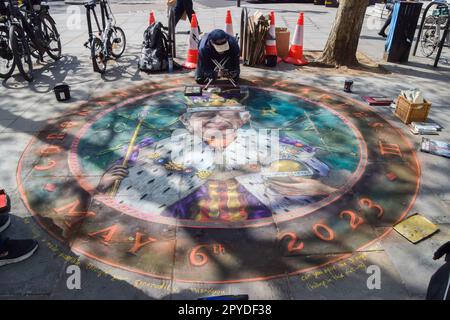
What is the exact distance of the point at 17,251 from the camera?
10.8ft

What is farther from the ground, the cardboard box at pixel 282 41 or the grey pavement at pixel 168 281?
the cardboard box at pixel 282 41

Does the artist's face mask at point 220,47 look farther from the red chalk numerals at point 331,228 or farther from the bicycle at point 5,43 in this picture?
the bicycle at point 5,43

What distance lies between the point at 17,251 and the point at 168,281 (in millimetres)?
1541

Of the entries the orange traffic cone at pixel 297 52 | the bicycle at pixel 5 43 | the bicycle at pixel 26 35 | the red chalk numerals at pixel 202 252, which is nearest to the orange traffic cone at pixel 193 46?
the orange traffic cone at pixel 297 52

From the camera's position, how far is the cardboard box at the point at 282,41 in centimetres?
894

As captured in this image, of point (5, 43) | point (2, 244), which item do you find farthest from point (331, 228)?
point (5, 43)

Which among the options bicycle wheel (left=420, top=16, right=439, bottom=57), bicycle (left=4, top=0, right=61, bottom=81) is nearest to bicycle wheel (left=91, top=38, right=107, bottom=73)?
bicycle (left=4, top=0, right=61, bottom=81)

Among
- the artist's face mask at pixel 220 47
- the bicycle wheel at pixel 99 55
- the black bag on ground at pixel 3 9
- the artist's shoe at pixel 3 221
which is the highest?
the black bag on ground at pixel 3 9

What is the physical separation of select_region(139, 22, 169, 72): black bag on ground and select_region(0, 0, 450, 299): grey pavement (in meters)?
0.31

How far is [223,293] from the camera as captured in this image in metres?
2.97

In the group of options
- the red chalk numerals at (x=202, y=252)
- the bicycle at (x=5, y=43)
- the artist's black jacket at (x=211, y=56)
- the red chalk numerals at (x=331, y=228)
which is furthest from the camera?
the bicycle at (x=5, y=43)

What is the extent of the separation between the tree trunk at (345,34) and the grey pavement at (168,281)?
1.84ft
